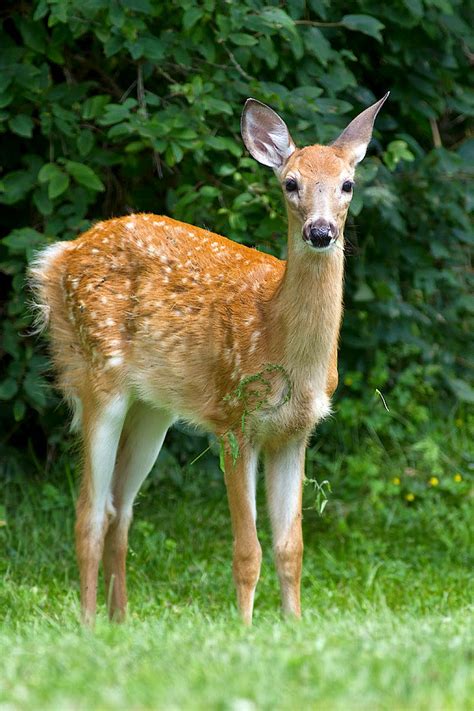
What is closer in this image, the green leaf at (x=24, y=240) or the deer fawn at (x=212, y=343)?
the deer fawn at (x=212, y=343)

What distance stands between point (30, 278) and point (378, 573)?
2412mm

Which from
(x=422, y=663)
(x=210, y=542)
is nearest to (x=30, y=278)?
(x=210, y=542)

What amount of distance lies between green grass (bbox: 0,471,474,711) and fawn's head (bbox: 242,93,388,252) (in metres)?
1.55

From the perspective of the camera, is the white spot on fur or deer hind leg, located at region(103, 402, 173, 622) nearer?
the white spot on fur

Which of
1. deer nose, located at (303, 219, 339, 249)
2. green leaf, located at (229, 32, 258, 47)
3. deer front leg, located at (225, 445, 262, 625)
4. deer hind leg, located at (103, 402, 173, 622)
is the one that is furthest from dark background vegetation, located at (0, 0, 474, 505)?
deer front leg, located at (225, 445, 262, 625)

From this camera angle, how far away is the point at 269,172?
283 inches

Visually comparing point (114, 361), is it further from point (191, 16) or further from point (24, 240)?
point (191, 16)

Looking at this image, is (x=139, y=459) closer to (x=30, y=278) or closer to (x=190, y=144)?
(x=30, y=278)

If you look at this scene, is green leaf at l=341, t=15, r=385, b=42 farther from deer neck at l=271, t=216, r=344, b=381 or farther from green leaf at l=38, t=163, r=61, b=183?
deer neck at l=271, t=216, r=344, b=381

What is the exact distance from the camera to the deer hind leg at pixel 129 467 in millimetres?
6383

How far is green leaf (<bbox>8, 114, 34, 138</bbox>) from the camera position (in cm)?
676

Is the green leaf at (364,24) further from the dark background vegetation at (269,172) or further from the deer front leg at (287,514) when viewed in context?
the deer front leg at (287,514)

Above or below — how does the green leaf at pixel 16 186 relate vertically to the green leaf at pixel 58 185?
below

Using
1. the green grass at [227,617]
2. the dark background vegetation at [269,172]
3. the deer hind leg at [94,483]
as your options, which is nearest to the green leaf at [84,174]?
the dark background vegetation at [269,172]
